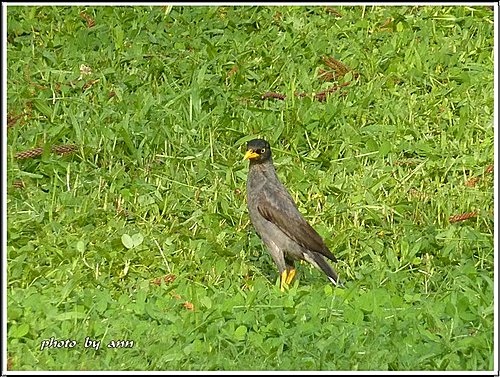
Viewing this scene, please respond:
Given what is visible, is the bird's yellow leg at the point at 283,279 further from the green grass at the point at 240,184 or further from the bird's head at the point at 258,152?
the bird's head at the point at 258,152

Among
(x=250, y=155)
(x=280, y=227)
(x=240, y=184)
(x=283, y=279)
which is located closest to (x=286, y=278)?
(x=283, y=279)

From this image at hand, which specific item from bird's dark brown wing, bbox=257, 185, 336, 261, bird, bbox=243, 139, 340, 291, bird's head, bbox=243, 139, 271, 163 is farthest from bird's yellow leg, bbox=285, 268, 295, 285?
bird's head, bbox=243, 139, 271, 163

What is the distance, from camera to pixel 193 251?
30.8 ft

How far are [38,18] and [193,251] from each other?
164 inches

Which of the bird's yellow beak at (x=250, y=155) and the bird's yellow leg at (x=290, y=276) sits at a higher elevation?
the bird's yellow beak at (x=250, y=155)

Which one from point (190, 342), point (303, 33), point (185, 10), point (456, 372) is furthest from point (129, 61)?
point (456, 372)

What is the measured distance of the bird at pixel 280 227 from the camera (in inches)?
347

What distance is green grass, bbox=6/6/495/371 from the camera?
775 cm

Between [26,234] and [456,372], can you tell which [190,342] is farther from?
[26,234]

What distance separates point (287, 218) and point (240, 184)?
1557 mm

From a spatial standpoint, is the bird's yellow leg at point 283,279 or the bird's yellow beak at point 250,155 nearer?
the bird's yellow leg at point 283,279

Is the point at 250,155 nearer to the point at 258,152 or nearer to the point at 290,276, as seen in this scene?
the point at 258,152

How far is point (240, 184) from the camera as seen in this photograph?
1042 centimetres

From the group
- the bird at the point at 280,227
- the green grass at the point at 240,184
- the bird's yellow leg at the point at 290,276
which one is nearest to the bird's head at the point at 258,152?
the bird at the point at 280,227
